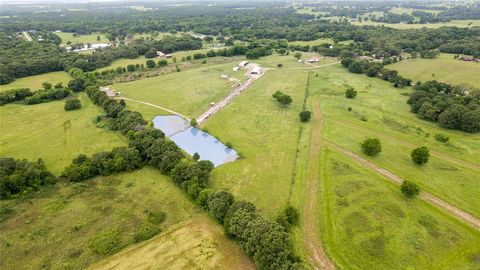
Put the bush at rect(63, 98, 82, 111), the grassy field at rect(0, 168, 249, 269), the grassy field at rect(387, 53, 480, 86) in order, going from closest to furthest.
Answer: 1. the grassy field at rect(0, 168, 249, 269)
2. the bush at rect(63, 98, 82, 111)
3. the grassy field at rect(387, 53, 480, 86)

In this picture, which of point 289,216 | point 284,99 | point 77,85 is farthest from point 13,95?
point 289,216

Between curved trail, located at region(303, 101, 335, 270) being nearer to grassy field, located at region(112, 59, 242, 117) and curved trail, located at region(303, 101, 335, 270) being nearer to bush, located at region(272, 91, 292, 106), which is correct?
bush, located at region(272, 91, 292, 106)

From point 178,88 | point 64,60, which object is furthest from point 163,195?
point 64,60

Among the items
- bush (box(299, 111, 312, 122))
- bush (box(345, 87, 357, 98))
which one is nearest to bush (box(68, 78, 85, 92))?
bush (box(299, 111, 312, 122))

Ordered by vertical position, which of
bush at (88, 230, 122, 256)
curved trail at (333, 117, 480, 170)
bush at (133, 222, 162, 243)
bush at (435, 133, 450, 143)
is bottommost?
bush at (88, 230, 122, 256)

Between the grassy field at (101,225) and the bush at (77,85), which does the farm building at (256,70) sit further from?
the grassy field at (101,225)

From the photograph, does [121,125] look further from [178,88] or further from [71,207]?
[178,88]

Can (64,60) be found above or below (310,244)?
above
